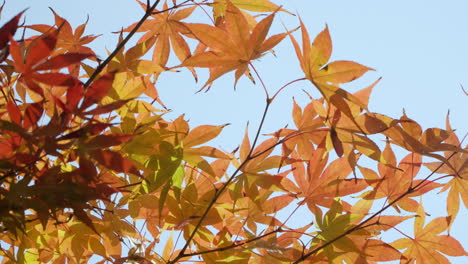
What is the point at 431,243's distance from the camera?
0.83 metres

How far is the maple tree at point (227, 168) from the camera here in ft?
2.12

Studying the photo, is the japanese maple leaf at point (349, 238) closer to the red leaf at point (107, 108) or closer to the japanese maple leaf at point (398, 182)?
the japanese maple leaf at point (398, 182)

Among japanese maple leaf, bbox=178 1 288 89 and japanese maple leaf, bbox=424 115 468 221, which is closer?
japanese maple leaf, bbox=178 1 288 89

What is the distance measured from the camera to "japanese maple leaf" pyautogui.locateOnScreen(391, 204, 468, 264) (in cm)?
82

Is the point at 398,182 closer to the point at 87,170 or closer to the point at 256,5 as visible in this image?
the point at 256,5

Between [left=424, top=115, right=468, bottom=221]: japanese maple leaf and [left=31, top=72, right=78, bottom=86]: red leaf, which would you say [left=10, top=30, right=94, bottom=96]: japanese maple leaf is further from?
[left=424, top=115, right=468, bottom=221]: japanese maple leaf

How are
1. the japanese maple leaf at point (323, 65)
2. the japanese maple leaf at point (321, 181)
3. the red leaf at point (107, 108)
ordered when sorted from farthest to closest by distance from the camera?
the japanese maple leaf at point (321, 181) < the japanese maple leaf at point (323, 65) < the red leaf at point (107, 108)

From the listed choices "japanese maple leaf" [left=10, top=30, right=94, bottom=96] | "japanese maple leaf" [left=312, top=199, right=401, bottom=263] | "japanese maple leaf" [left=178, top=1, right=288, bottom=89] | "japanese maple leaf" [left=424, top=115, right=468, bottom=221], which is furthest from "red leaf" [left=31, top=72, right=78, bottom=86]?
"japanese maple leaf" [left=424, top=115, right=468, bottom=221]

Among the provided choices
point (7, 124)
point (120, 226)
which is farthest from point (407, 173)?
point (7, 124)

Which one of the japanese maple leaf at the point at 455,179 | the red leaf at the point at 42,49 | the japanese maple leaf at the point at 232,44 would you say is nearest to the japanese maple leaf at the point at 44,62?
the red leaf at the point at 42,49

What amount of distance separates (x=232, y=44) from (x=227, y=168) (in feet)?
0.64

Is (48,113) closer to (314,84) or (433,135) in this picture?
(314,84)

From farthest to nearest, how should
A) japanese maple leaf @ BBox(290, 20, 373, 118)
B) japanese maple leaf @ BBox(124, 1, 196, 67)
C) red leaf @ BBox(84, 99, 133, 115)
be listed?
1. japanese maple leaf @ BBox(124, 1, 196, 67)
2. japanese maple leaf @ BBox(290, 20, 373, 118)
3. red leaf @ BBox(84, 99, 133, 115)

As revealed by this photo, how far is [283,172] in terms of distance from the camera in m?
0.76
